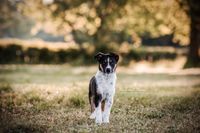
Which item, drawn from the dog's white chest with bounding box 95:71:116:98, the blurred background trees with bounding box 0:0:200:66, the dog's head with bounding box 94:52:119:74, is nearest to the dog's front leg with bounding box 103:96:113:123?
the dog's white chest with bounding box 95:71:116:98

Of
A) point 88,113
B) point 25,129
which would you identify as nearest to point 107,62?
point 25,129

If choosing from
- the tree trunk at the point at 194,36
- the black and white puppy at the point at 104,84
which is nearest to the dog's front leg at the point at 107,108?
the black and white puppy at the point at 104,84

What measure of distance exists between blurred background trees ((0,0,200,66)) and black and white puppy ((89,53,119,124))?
28.2 meters

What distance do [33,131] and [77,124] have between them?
1.37 meters

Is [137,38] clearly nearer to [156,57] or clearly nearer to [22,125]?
[156,57]

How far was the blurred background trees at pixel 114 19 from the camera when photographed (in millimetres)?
43031

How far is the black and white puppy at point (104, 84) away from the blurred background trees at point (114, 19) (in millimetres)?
28219

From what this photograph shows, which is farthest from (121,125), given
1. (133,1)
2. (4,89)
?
(133,1)

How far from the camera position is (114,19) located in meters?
48.8

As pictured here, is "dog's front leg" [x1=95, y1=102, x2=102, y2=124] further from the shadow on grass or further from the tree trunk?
the tree trunk

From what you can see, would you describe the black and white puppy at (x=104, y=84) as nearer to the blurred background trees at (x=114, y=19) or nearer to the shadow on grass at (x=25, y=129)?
the shadow on grass at (x=25, y=129)

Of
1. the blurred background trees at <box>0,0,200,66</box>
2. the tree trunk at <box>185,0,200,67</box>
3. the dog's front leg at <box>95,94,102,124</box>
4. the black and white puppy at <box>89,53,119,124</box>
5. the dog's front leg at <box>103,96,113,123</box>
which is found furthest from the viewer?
the blurred background trees at <box>0,0,200,66</box>

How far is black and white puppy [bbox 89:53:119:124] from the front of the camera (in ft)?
38.4

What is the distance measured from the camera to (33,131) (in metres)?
11.1
